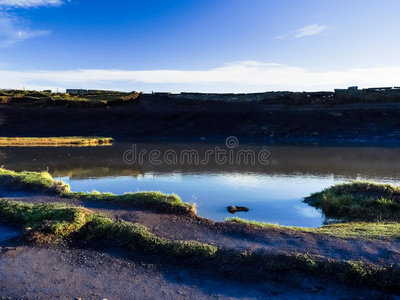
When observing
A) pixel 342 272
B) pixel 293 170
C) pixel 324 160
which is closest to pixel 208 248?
pixel 342 272

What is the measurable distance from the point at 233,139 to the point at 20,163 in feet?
92.7

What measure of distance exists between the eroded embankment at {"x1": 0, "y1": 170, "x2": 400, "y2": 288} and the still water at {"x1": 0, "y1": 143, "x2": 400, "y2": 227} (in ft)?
9.93

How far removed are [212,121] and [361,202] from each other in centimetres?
4288

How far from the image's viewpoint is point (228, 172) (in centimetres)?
2347

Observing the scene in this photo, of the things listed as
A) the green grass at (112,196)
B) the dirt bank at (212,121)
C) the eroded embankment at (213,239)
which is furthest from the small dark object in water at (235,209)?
the dirt bank at (212,121)

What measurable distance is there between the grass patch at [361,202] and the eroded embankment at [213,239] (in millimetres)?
2977

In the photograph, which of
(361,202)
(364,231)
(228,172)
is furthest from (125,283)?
(228,172)

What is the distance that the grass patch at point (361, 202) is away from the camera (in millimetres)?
12125

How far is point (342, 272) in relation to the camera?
681 centimetres

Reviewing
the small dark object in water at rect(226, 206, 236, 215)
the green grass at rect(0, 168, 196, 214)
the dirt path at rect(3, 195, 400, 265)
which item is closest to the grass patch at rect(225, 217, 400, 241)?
the dirt path at rect(3, 195, 400, 265)

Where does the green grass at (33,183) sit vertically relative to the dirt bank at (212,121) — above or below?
below

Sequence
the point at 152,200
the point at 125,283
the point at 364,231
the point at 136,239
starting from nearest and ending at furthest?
1. the point at 125,283
2. the point at 136,239
3. the point at 364,231
4. the point at 152,200

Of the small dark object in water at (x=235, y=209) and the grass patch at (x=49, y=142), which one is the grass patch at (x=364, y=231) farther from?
the grass patch at (x=49, y=142)

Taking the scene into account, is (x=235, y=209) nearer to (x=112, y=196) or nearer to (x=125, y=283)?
(x=112, y=196)
